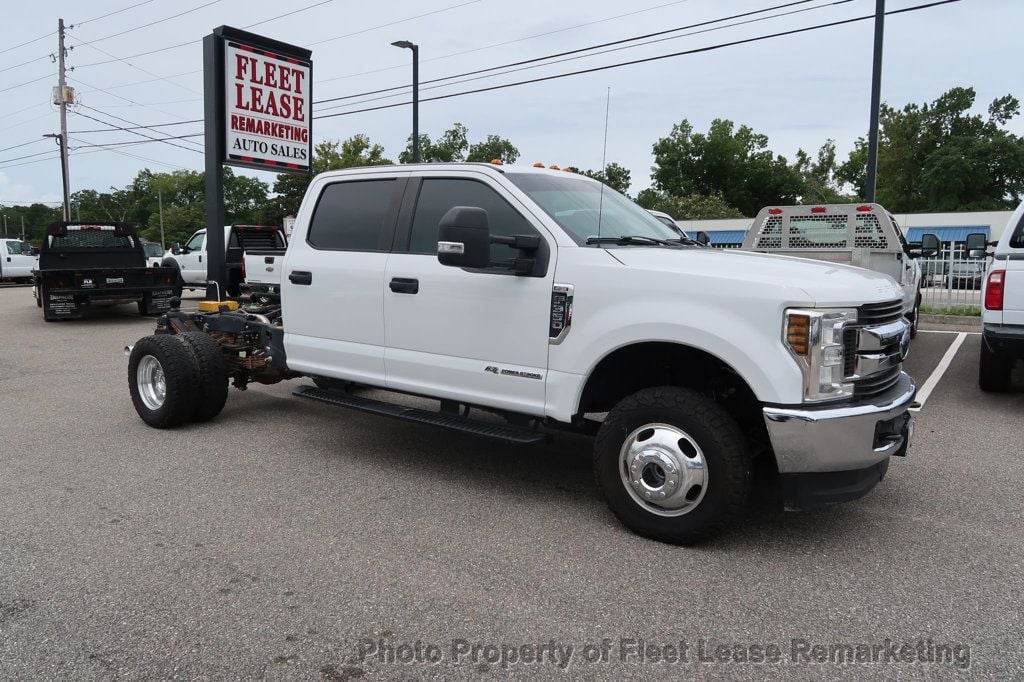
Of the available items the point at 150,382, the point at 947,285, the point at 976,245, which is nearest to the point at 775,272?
the point at 150,382

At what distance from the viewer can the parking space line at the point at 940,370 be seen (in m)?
7.76

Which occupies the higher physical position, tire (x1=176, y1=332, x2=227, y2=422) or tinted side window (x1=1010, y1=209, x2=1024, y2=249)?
tinted side window (x1=1010, y1=209, x2=1024, y2=249)

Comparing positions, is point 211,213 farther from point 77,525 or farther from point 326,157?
point 326,157

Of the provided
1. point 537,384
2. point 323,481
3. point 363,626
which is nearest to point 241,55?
point 323,481

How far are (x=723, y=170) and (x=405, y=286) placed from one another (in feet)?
257

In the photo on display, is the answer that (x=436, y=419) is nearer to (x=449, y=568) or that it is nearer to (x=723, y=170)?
(x=449, y=568)

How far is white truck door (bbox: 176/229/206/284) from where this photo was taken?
67.1 feet

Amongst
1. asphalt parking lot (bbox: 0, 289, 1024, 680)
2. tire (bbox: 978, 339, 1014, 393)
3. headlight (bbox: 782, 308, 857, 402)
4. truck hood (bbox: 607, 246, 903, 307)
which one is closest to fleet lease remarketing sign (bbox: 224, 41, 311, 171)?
asphalt parking lot (bbox: 0, 289, 1024, 680)

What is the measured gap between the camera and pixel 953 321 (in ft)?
48.8

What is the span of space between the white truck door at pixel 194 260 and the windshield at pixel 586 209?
685 inches

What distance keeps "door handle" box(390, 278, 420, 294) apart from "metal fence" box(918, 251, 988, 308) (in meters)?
14.9

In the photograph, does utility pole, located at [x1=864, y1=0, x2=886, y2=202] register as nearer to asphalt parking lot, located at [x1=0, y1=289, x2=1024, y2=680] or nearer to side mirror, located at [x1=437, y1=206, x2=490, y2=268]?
asphalt parking lot, located at [x1=0, y1=289, x2=1024, y2=680]

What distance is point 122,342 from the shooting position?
12.0 metres

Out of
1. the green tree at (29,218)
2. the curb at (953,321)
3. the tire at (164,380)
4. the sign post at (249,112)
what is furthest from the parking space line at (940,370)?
the green tree at (29,218)
